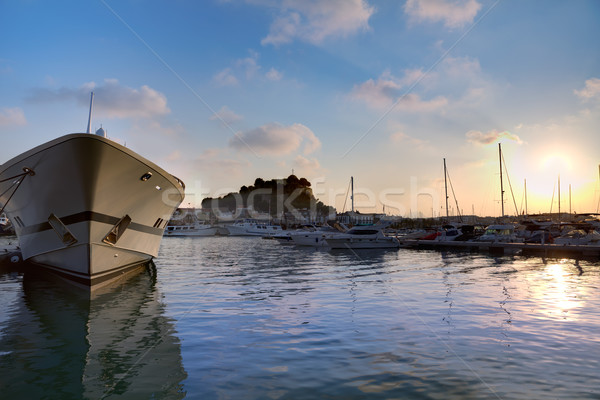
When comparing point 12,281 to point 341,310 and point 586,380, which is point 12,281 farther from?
point 586,380

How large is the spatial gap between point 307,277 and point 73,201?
478 inches

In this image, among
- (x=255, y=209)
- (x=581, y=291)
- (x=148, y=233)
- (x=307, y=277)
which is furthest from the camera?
(x=255, y=209)

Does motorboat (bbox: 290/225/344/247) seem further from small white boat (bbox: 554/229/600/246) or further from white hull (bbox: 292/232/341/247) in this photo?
small white boat (bbox: 554/229/600/246)

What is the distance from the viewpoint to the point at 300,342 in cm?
890

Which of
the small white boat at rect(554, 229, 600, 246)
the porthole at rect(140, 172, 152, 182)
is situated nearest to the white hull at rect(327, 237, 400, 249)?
the small white boat at rect(554, 229, 600, 246)

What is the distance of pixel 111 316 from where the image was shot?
1195 centimetres

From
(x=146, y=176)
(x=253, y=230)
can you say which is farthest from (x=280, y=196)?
(x=146, y=176)

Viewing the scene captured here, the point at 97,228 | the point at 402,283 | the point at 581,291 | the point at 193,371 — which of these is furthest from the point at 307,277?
the point at 193,371

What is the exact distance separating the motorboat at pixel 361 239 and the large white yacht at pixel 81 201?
1163 inches

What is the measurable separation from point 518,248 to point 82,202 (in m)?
40.8

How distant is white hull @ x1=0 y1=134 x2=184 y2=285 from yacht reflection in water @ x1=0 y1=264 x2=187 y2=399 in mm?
1674

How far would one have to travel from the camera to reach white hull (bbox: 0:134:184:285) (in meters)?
13.1

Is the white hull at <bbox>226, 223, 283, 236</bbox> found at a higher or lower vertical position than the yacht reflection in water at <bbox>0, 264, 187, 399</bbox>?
higher

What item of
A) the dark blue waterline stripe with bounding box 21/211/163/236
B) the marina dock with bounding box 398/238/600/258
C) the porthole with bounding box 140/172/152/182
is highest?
the porthole with bounding box 140/172/152/182
